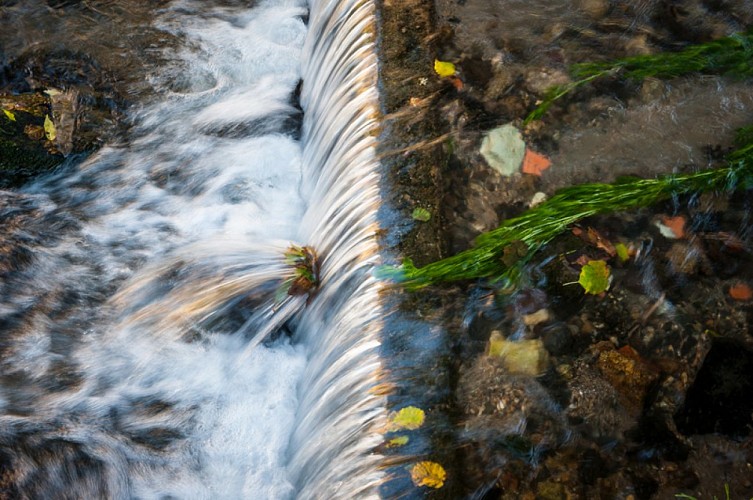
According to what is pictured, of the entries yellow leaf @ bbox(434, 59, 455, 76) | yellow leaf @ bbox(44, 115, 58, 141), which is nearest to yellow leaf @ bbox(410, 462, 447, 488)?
yellow leaf @ bbox(434, 59, 455, 76)

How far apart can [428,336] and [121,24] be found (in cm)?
418

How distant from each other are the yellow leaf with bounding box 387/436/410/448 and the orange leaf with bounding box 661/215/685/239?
182 cm

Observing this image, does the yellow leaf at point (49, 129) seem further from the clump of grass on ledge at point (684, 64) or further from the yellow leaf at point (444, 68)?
the clump of grass on ledge at point (684, 64)

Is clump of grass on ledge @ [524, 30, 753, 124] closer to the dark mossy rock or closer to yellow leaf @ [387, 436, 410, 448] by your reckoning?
yellow leaf @ [387, 436, 410, 448]

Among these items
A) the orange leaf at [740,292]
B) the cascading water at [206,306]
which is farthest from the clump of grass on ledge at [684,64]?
the orange leaf at [740,292]

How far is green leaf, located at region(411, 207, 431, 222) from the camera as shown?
134 inches

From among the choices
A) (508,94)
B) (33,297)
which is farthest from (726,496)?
(33,297)

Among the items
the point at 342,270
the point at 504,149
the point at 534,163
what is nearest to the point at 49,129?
the point at 342,270

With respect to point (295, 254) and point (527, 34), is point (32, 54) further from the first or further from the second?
point (527, 34)

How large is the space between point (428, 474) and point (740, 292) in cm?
182

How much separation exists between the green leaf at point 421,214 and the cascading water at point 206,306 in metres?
0.25

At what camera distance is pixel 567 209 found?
3395 mm

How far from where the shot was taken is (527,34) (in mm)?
Answer: 4234

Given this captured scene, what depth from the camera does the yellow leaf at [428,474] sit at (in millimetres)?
2698
